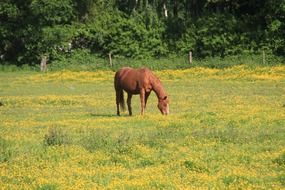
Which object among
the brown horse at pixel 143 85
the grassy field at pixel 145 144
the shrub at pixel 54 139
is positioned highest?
the brown horse at pixel 143 85

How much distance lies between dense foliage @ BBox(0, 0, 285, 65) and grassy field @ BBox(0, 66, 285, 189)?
2262 centimetres

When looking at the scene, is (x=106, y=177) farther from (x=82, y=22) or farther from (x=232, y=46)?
(x=82, y=22)

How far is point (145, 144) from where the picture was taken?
566 inches

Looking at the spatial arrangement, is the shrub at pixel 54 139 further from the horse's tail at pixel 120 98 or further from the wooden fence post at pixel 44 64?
the wooden fence post at pixel 44 64

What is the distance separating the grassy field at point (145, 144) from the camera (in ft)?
34.9

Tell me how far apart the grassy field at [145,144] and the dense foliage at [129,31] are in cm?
2262

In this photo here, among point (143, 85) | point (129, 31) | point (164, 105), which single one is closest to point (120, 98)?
point (143, 85)

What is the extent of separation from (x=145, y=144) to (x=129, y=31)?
1608 inches

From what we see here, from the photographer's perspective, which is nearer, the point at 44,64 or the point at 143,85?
the point at 143,85

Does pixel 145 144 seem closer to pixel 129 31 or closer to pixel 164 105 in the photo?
pixel 164 105

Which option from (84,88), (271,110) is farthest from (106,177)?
(84,88)

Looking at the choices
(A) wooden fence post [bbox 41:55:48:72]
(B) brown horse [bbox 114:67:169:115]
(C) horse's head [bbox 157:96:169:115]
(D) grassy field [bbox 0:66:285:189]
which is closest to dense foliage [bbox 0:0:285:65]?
(A) wooden fence post [bbox 41:55:48:72]

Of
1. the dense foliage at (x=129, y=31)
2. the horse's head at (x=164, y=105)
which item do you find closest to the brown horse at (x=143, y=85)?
the horse's head at (x=164, y=105)

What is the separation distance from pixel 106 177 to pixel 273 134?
590cm
